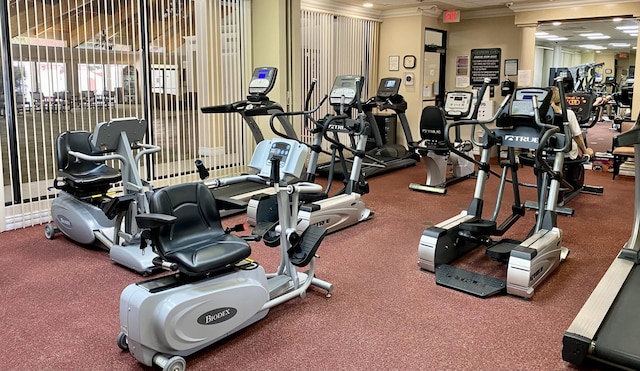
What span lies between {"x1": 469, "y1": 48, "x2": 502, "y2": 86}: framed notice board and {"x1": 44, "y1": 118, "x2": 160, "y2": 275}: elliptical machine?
7.10m

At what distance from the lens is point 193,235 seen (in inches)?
121

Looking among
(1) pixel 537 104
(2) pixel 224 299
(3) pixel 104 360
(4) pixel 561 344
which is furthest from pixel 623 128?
(3) pixel 104 360

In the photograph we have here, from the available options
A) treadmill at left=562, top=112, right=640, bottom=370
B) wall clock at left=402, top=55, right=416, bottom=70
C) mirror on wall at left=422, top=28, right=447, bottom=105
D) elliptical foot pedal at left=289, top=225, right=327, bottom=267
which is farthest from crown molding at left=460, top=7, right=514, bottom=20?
elliptical foot pedal at left=289, top=225, right=327, bottom=267

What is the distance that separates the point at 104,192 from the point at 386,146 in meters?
4.93

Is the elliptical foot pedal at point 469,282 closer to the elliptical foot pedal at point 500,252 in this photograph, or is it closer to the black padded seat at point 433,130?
the elliptical foot pedal at point 500,252

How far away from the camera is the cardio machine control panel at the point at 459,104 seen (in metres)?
7.21

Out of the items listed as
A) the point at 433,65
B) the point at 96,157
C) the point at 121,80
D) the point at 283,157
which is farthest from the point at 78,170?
the point at 433,65

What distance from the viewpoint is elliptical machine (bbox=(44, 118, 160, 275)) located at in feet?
13.3

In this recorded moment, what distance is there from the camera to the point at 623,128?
7938 millimetres

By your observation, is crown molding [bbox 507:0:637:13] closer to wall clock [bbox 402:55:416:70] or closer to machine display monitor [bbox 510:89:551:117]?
wall clock [bbox 402:55:416:70]

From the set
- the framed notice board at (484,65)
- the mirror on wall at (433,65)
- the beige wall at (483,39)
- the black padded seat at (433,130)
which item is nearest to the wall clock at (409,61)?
the mirror on wall at (433,65)

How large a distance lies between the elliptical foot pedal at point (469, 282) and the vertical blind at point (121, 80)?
12.6ft

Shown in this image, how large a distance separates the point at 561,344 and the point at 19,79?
16.8 ft

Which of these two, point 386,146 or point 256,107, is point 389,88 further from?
point 256,107
